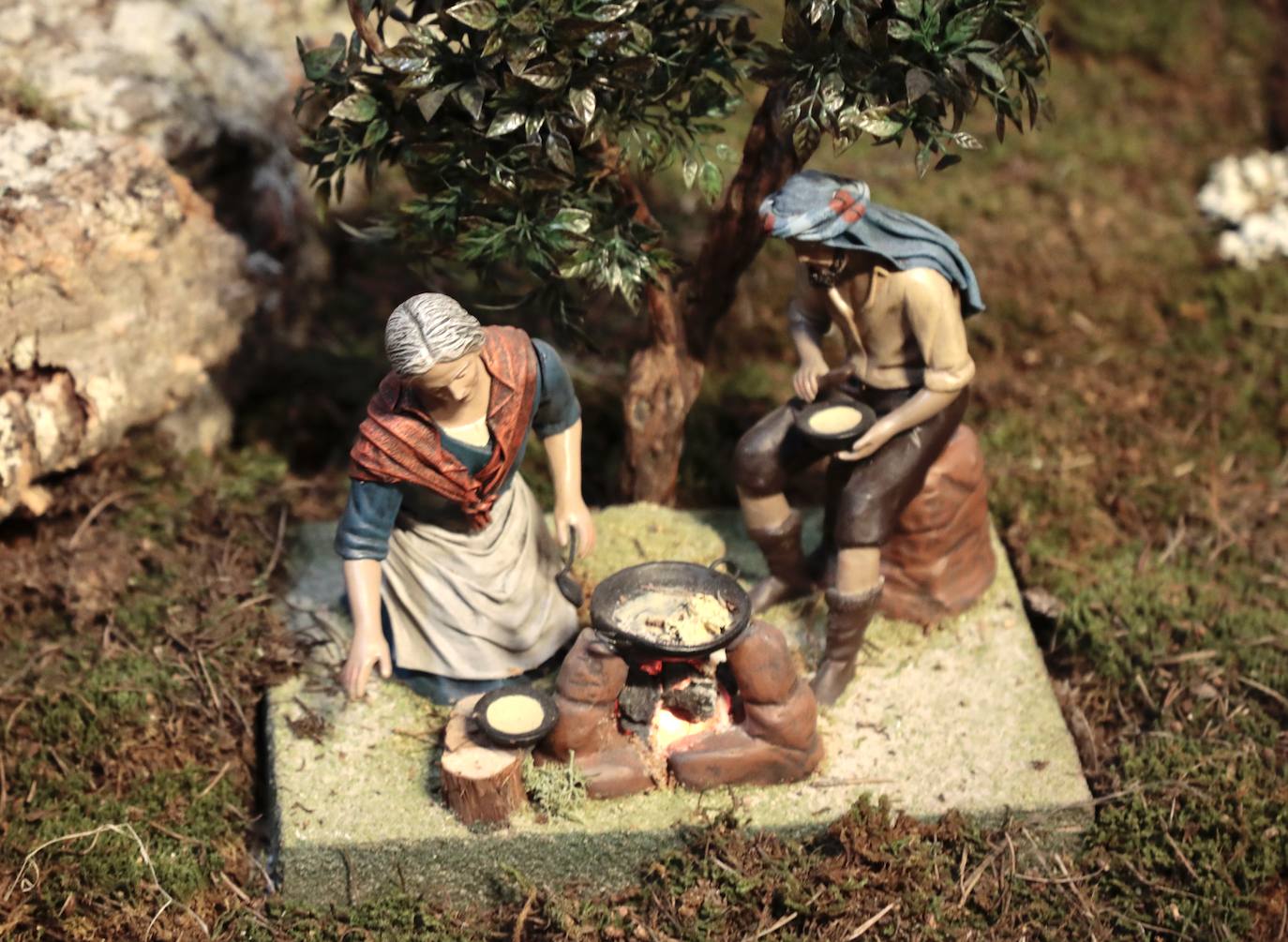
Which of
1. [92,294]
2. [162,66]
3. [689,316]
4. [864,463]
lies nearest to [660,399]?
[689,316]

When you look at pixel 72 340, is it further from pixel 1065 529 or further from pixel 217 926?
pixel 1065 529

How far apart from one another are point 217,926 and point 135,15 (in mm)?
4015

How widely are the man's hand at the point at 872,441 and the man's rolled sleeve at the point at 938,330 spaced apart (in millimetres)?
186

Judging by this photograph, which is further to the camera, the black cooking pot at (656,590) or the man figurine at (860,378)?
the man figurine at (860,378)

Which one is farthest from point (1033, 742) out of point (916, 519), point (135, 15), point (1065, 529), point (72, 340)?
point (135, 15)

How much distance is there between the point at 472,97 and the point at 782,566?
6.55ft

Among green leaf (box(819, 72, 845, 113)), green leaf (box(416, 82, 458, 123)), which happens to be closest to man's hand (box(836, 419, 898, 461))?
green leaf (box(819, 72, 845, 113))

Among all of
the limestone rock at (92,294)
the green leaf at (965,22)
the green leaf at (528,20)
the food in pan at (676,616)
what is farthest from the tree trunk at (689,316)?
the limestone rock at (92,294)

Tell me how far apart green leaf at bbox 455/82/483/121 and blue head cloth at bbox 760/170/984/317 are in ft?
3.08

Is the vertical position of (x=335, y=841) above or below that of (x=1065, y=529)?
above

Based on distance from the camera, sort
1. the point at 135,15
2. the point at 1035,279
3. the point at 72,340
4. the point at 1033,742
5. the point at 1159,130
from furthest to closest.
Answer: the point at 1159,130 → the point at 1035,279 → the point at 135,15 → the point at 72,340 → the point at 1033,742

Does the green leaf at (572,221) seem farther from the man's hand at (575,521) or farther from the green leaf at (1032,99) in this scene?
the green leaf at (1032,99)

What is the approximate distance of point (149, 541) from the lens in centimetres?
604

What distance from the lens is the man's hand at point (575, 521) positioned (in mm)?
5230
